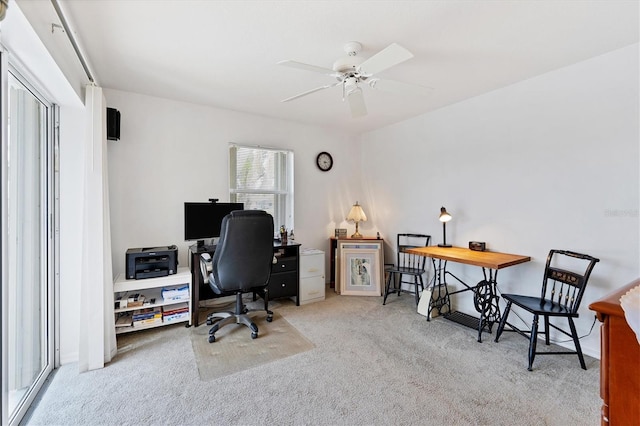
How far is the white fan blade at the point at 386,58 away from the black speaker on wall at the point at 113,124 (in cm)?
242

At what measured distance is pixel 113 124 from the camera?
9.39ft

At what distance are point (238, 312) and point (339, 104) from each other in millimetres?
2599

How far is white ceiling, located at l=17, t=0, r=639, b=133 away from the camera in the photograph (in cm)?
181

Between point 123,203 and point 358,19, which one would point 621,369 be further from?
point 123,203

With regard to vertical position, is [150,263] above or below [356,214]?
below

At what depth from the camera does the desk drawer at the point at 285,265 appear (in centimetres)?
357

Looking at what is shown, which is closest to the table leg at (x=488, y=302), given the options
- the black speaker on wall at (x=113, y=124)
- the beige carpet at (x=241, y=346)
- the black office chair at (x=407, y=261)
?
the black office chair at (x=407, y=261)

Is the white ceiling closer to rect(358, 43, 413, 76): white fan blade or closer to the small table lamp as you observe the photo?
rect(358, 43, 413, 76): white fan blade

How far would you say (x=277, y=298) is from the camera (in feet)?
Result: 12.2

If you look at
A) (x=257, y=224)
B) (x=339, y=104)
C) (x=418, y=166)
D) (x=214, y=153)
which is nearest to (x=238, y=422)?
(x=257, y=224)

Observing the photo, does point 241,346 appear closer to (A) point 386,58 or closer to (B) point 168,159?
(B) point 168,159

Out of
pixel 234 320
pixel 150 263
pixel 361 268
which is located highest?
pixel 150 263

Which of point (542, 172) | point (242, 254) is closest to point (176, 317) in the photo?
point (242, 254)

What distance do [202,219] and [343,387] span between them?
2.27 m
